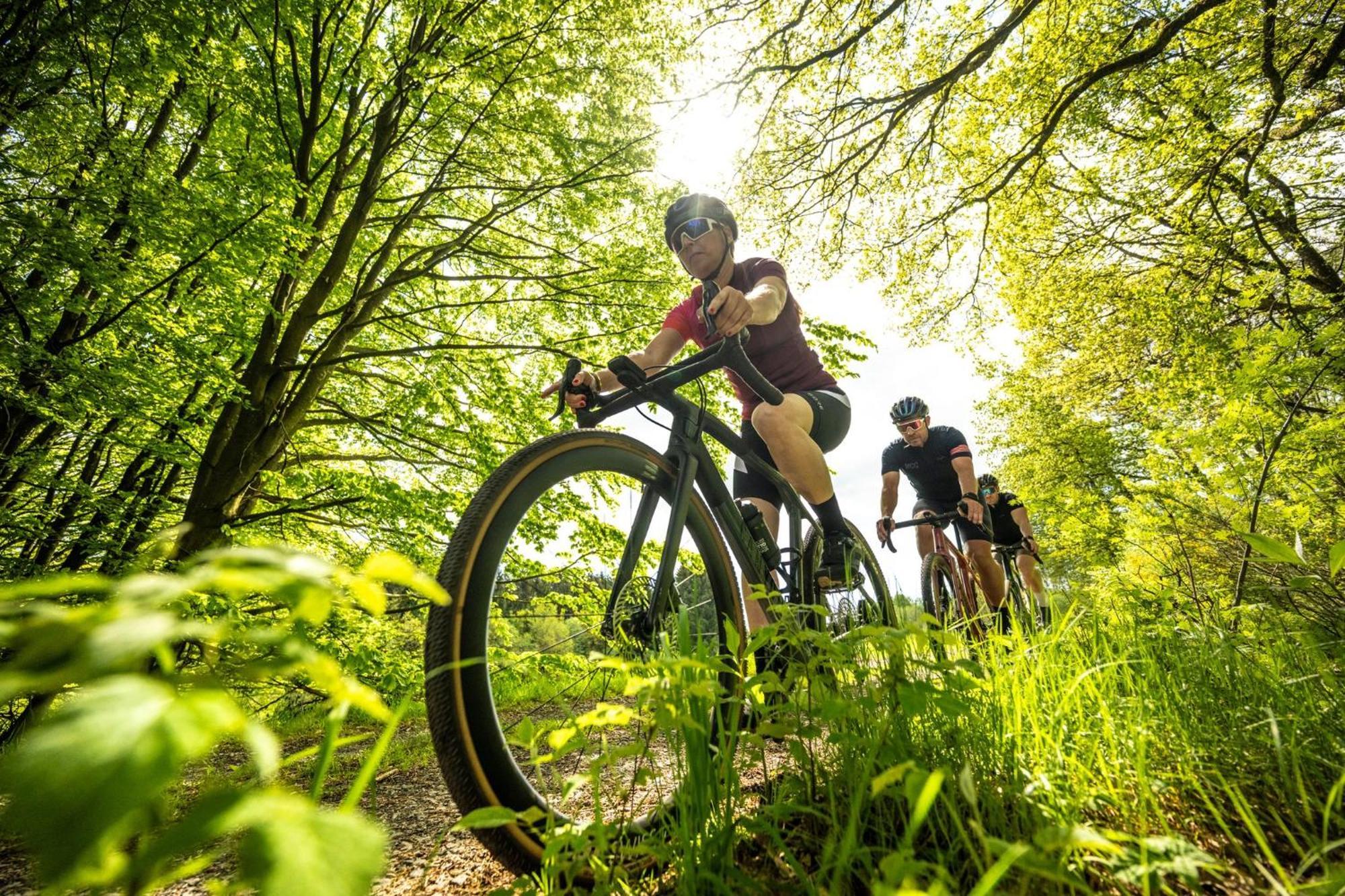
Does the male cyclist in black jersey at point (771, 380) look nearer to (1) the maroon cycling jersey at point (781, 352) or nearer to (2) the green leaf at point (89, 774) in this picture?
(1) the maroon cycling jersey at point (781, 352)

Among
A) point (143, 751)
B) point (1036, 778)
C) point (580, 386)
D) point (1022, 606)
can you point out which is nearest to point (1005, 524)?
point (1022, 606)

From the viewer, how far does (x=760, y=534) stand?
2.43 metres

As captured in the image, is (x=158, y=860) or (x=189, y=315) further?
(x=189, y=315)

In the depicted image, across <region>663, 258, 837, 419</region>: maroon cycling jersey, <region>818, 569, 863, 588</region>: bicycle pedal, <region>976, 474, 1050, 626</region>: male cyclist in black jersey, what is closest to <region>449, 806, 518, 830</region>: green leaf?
<region>818, 569, 863, 588</region>: bicycle pedal

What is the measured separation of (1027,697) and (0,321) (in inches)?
229

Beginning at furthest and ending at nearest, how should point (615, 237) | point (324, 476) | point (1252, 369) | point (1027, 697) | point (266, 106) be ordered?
1. point (615, 237)
2. point (324, 476)
3. point (266, 106)
4. point (1252, 369)
5. point (1027, 697)

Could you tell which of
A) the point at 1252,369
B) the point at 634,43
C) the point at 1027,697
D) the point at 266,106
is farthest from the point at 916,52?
the point at 1027,697

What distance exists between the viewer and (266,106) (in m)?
4.55

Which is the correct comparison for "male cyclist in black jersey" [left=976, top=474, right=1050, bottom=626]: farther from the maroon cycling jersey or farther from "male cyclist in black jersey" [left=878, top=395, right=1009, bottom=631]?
the maroon cycling jersey

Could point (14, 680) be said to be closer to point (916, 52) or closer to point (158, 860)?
point (158, 860)

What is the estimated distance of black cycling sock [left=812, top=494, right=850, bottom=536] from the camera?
2.69 metres

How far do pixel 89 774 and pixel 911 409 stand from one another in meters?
6.35

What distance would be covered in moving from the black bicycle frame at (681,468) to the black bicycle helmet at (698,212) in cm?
111

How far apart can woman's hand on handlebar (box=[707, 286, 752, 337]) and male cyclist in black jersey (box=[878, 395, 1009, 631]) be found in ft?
12.7
